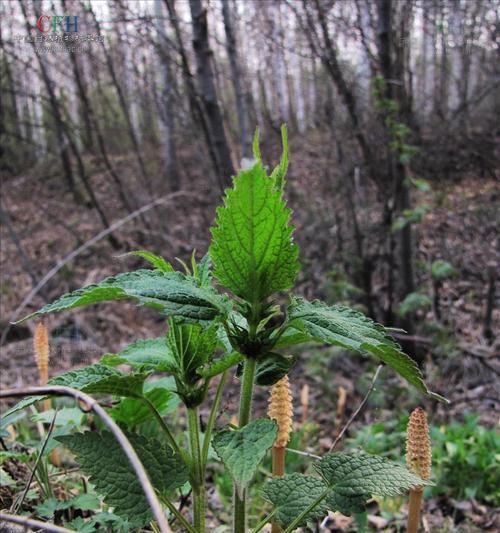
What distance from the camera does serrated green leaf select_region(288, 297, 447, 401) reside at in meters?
0.73

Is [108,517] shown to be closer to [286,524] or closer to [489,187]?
[286,524]

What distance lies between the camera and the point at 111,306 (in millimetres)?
6859

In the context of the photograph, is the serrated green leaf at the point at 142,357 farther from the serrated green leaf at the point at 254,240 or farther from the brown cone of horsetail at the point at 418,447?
the brown cone of horsetail at the point at 418,447

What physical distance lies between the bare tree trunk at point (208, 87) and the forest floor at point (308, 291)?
1.97 m

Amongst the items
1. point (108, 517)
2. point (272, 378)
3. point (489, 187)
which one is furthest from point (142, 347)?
point (489, 187)

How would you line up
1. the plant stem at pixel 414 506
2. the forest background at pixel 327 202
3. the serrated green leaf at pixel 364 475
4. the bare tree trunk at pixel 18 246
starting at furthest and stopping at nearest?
the bare tree trunk at pixel 18 246 → the forest background at pixel 327 202 → the plant stem at pixel 414 506 → the serrated green leaf at pixel 364 475

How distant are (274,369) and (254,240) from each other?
22 centimetres

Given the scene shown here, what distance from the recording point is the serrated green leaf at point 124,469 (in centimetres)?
78

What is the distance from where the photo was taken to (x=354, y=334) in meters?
0.74

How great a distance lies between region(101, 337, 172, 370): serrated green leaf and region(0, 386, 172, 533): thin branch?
21 cm

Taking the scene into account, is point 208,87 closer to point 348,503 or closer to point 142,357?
point 142,357

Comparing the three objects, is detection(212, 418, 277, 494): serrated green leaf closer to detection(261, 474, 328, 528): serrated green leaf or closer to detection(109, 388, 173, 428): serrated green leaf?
detection(261, 474, 328, 528): serrated green leaf

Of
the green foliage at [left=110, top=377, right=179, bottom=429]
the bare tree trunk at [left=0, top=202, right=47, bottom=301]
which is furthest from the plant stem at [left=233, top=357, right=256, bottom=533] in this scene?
the bare tree trunk at [left=0, top=202, right=47, bottom=301]

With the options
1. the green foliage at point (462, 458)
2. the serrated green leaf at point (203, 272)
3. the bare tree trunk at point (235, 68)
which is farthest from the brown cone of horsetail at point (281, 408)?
the bare tree trunk at point (235, 68)
